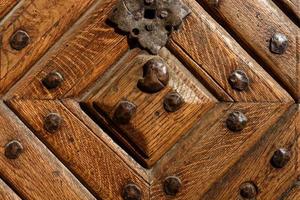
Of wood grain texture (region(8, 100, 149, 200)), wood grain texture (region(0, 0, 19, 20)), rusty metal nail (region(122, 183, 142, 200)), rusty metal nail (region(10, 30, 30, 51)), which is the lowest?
rusty metal nail (region(122, 183, 142, 200))

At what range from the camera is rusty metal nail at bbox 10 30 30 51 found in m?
1.86

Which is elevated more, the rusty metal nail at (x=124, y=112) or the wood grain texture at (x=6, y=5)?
the wood grain texture at (x=6, y=5)

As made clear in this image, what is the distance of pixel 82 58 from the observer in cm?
184

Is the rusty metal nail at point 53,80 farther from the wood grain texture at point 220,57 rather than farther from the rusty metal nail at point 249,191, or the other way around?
the rusty metal nail at point 249,191

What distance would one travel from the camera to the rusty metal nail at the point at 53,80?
1.85m

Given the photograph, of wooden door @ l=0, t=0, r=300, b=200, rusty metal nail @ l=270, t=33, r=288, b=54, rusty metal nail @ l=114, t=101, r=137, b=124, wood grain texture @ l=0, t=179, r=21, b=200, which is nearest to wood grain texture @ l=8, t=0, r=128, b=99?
wooden door @ l=0, t=0, r=300, b=200

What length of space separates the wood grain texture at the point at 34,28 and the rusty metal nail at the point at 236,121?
48 cm

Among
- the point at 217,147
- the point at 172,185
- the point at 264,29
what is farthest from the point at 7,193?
the point at 264,29

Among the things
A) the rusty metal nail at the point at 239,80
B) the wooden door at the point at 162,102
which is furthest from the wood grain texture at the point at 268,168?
the rusty metal nail at the point at 239,80

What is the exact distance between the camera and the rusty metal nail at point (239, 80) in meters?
1.81

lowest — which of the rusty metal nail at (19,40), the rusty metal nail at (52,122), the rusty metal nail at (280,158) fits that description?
the rusty metal nail at (280,158)

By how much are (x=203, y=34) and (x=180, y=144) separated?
295 millimetres

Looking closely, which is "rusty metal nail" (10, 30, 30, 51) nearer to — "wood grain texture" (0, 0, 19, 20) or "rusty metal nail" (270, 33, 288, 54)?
"wood grain texture" (0, 0, 19, 20)

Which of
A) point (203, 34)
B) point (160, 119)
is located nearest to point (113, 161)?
point (160, 119)
